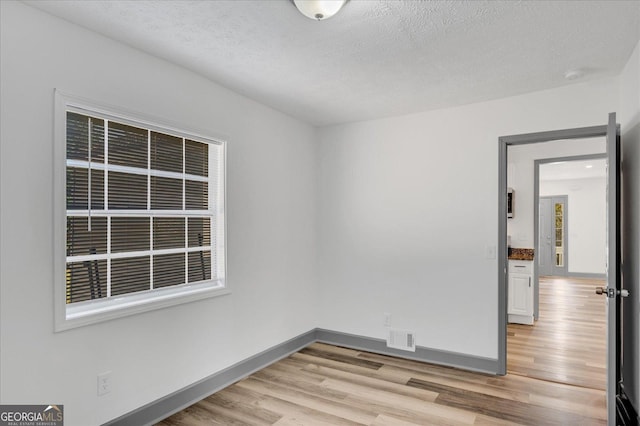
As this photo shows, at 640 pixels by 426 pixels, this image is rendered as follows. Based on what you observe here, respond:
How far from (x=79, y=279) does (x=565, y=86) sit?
3988 millimetres

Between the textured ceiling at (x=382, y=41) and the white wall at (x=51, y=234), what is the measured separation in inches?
7.4

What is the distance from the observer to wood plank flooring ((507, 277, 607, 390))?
337cm

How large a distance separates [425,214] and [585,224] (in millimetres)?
8139

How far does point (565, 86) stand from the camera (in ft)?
Result: 10.3

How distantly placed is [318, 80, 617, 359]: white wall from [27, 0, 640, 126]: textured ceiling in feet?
1.03

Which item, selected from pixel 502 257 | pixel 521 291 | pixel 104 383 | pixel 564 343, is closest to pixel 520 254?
pixel 521 291

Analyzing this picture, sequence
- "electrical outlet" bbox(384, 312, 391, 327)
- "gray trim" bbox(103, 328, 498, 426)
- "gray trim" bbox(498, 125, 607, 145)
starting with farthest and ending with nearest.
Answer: "electrical outlet" bbox(384, 312, 391, 327) → "gray trim" bbox(498, 125, 607, 145) → "gray trim" bbox(103, 328, 498, 426)

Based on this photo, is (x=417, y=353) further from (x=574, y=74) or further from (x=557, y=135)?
(x=574, y=74)

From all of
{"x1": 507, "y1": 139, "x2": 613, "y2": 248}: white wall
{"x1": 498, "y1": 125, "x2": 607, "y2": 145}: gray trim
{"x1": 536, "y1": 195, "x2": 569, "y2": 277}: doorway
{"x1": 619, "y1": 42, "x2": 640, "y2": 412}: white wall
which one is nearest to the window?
{"x1": 498, "y1": 125, "x2": 607, "y2": 145}: gray trim

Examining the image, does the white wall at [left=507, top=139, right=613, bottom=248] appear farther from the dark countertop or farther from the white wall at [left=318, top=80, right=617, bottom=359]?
the white wall at [left=318, top=80, right=617, bottom=359]

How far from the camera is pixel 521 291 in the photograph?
5039 millimetres

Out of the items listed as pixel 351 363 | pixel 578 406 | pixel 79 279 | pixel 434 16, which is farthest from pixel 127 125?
pixel 578 406

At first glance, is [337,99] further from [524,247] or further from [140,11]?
[524,247]

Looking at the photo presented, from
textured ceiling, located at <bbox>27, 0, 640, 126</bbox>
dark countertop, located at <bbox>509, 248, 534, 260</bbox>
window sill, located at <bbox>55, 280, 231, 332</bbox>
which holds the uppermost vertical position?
textured ceiling, located at <bbox>27, 0, 640, 126</bbox>
